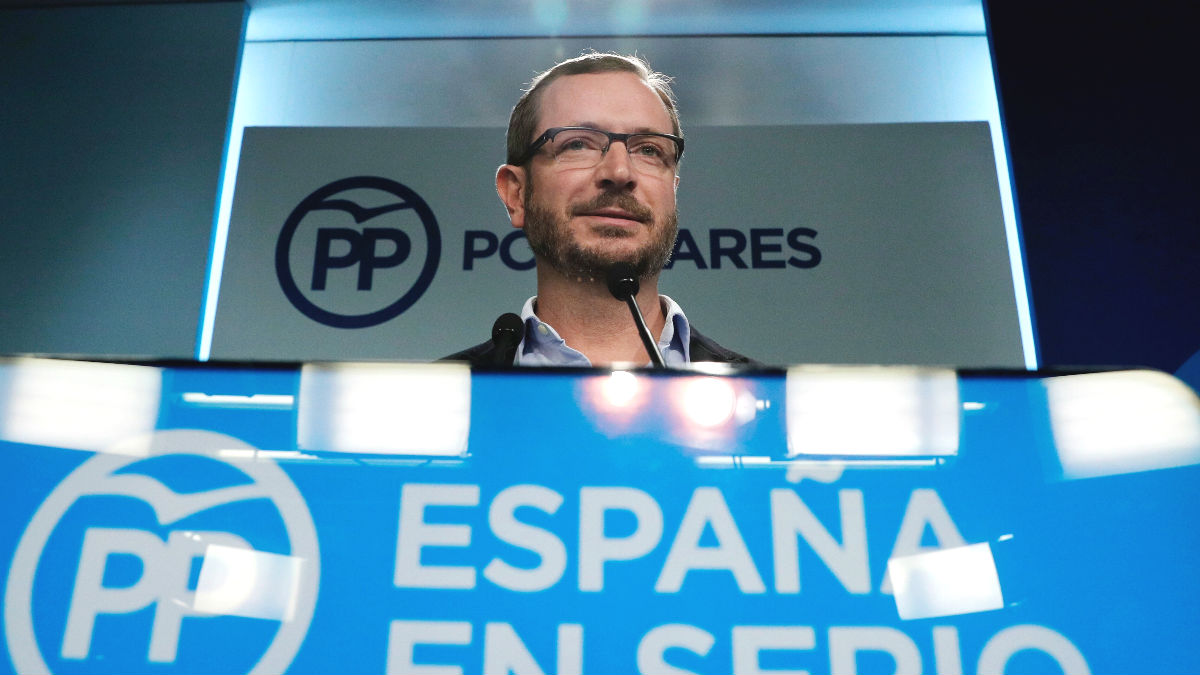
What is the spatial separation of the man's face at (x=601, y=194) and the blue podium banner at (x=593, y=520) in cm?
78

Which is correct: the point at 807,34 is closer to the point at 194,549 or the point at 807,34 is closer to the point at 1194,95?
the point at 1194,95

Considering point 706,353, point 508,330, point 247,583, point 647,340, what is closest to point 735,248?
point 706,353

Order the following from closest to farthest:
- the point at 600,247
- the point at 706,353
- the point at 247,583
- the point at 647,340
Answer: the point at 247,583
the point at 647,340
the point at 600,247
the point at 706,353

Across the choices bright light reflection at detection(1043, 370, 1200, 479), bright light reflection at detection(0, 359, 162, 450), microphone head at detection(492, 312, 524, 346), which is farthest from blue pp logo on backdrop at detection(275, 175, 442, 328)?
bright light reflection at detection(1043, 370, 1200, 479)

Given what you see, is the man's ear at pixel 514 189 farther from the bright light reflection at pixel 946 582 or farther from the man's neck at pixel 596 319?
the bright light reflection at pixel 946 582

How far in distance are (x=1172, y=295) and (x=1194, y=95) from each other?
63 cm

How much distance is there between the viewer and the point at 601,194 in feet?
3.99

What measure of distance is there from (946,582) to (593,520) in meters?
0.15

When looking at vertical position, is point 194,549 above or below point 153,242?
below

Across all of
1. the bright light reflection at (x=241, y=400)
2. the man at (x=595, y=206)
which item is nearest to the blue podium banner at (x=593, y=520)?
the bright light reflection at (x=241, y=400)

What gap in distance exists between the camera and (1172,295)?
2.38m

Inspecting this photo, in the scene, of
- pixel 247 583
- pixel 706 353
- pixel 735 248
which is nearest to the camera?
pixel 247 583

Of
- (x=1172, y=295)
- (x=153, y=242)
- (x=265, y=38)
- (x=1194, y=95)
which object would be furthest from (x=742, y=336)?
(x=265, y=38)

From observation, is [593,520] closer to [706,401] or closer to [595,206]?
[706,401]
